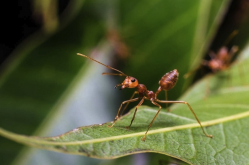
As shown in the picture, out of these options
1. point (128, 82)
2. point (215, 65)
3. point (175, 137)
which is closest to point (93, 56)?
point (128, 82)

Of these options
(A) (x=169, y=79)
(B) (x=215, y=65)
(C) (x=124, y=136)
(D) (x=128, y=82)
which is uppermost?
(B) (x=215, y=65)

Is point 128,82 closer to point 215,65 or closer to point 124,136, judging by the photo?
point 124,136

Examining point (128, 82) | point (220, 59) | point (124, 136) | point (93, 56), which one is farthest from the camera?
point (220, 59)

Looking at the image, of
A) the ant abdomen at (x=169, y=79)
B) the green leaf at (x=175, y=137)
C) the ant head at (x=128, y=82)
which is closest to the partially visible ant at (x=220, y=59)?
the green leaf at (x=175, y=137)

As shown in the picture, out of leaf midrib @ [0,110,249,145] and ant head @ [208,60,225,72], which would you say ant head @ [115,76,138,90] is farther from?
ant head @ [208,60,225,72]

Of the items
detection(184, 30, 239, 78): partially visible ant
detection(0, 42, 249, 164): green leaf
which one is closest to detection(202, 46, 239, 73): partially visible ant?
detection(184, 30, 239, 78): partially visible ant
